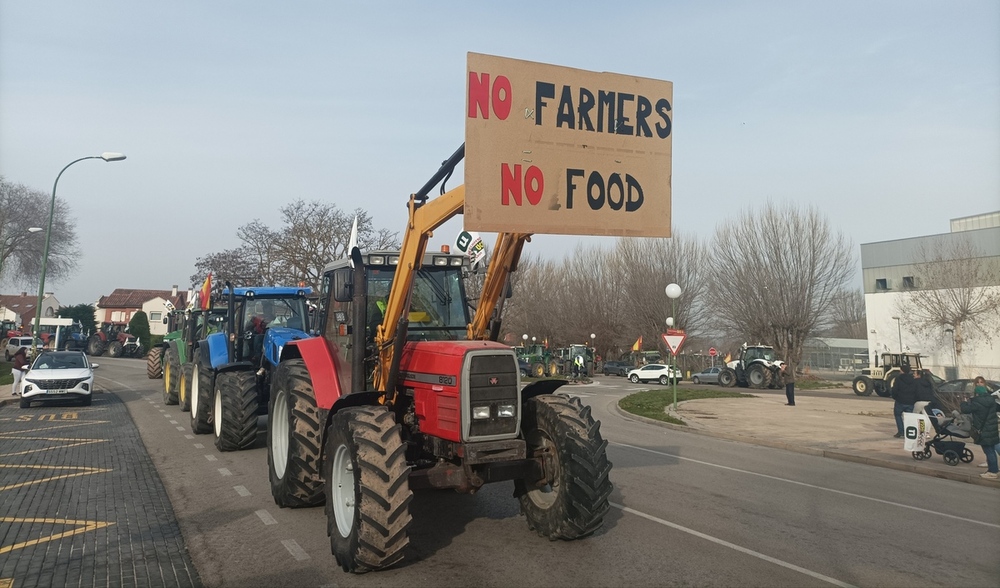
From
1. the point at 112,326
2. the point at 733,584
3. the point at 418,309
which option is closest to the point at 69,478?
the point at 418,309

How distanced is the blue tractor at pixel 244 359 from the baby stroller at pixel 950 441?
11656mm

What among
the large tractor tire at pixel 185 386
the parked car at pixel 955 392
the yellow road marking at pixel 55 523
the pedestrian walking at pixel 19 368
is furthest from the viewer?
the pedestrian walking at pixel 19 368

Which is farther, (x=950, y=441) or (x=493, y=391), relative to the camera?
(x=950, y=441)

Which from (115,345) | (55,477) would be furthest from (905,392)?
(115,345)

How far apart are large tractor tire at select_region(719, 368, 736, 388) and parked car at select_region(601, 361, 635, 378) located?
34.7ft

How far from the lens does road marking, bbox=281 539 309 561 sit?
18.8 feet

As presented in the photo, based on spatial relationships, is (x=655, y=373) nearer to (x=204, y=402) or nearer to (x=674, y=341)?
(x=674, y=341)

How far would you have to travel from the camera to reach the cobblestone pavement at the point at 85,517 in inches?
209

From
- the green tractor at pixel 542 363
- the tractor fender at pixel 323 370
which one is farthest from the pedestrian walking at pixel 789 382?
the green tractor at pixel 542 363

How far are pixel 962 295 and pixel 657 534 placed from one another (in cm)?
3967

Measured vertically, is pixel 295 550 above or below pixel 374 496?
below

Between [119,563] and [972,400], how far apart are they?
1234 centimetres

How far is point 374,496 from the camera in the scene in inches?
202

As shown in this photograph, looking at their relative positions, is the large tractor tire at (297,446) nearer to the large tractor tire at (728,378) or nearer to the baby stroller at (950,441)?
the baby stroller at (950,441)
